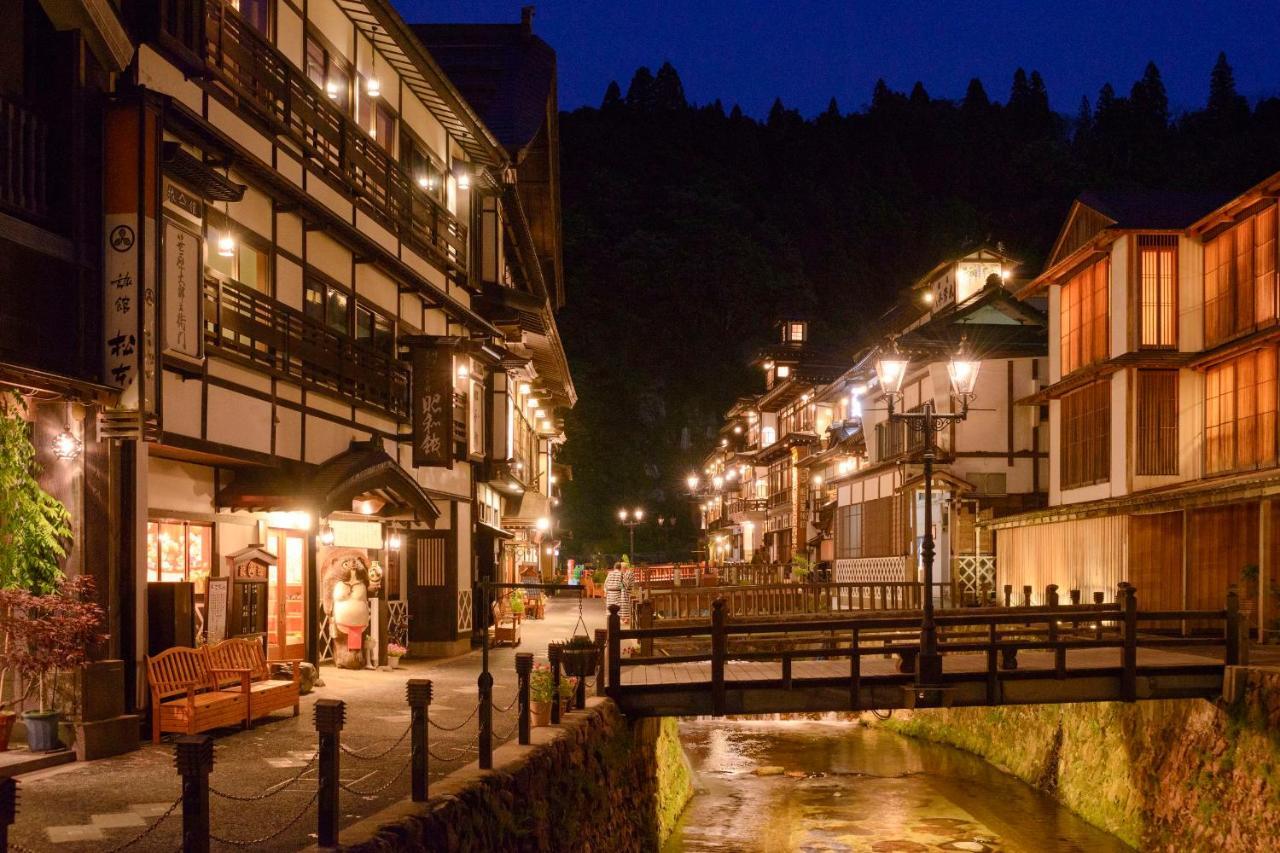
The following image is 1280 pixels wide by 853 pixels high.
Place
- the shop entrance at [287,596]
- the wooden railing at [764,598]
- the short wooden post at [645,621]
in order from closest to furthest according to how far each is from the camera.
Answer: the shop entrance at [287,596]
the short wooden post at [645,621]
the wooden railing at [764,598]

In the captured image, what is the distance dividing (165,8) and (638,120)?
103553 millimetres

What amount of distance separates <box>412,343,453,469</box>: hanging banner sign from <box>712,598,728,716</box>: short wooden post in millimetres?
7310

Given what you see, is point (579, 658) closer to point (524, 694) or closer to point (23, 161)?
point (524, 694)

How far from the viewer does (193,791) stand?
634 cm

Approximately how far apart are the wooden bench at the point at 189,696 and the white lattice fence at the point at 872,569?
21901 millimetres

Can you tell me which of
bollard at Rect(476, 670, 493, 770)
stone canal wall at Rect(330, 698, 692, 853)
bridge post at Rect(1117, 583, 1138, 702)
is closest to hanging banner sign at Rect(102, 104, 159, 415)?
bollard at Rect(476, 670, 493, 770)

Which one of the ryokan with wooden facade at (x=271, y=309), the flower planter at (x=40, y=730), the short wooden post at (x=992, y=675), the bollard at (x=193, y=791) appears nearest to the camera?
the bollard at (x=193, y=791)

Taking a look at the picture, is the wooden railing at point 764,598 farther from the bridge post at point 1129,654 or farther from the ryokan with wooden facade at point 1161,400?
the bridge post at point 1129,654

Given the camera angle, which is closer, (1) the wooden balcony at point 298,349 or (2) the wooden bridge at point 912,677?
(1) the wooden balcony at point 298,349

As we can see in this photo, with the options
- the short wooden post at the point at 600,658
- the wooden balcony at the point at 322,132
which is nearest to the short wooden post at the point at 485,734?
the short wooden post at the point at 600,658

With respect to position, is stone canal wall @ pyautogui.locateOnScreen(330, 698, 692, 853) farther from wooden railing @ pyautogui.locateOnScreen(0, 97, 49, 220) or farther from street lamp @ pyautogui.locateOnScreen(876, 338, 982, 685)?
wooden railing @ pyautogui.locateOnScreen(0, 97, 49, 220)

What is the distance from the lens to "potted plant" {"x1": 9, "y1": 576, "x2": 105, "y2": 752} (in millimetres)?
10273

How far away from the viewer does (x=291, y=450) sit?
1605cm

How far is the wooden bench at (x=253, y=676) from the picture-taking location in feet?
43.2
